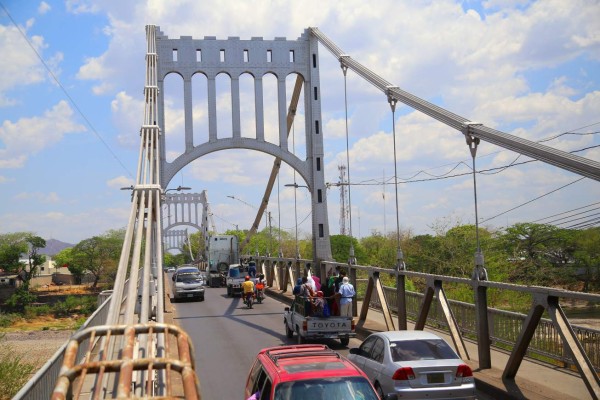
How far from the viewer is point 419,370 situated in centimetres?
1099

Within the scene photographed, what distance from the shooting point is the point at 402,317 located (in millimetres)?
19859

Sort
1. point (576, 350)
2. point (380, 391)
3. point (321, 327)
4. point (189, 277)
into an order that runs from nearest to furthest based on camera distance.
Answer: point (576, 350), point (380, 391), point (321, 327), point (189, 277)

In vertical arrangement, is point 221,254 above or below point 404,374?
above

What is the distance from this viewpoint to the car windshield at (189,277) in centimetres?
3922

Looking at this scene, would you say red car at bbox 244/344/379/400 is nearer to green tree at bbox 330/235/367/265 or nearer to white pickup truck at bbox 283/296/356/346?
white pickup truck at bbox 283/296/356/346

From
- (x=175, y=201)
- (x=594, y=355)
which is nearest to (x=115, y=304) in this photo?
(x=594, y=355)

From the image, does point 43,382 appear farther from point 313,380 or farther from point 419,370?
point 419,370

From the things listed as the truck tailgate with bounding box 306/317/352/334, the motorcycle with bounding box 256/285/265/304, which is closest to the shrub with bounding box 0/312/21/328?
the motorcycle with bounding box 256/285/265/304

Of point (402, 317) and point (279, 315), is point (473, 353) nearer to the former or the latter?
point (402, 317)

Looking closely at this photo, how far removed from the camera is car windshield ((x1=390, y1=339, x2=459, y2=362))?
37.4 ft

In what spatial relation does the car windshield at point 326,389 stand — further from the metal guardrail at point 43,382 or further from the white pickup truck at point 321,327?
the white pickup truck at point 321,327

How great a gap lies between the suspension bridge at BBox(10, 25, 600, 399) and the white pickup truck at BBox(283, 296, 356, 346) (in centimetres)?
152

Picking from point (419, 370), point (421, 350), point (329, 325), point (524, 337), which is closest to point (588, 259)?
point (329, 325)

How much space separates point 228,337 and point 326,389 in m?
14.9
